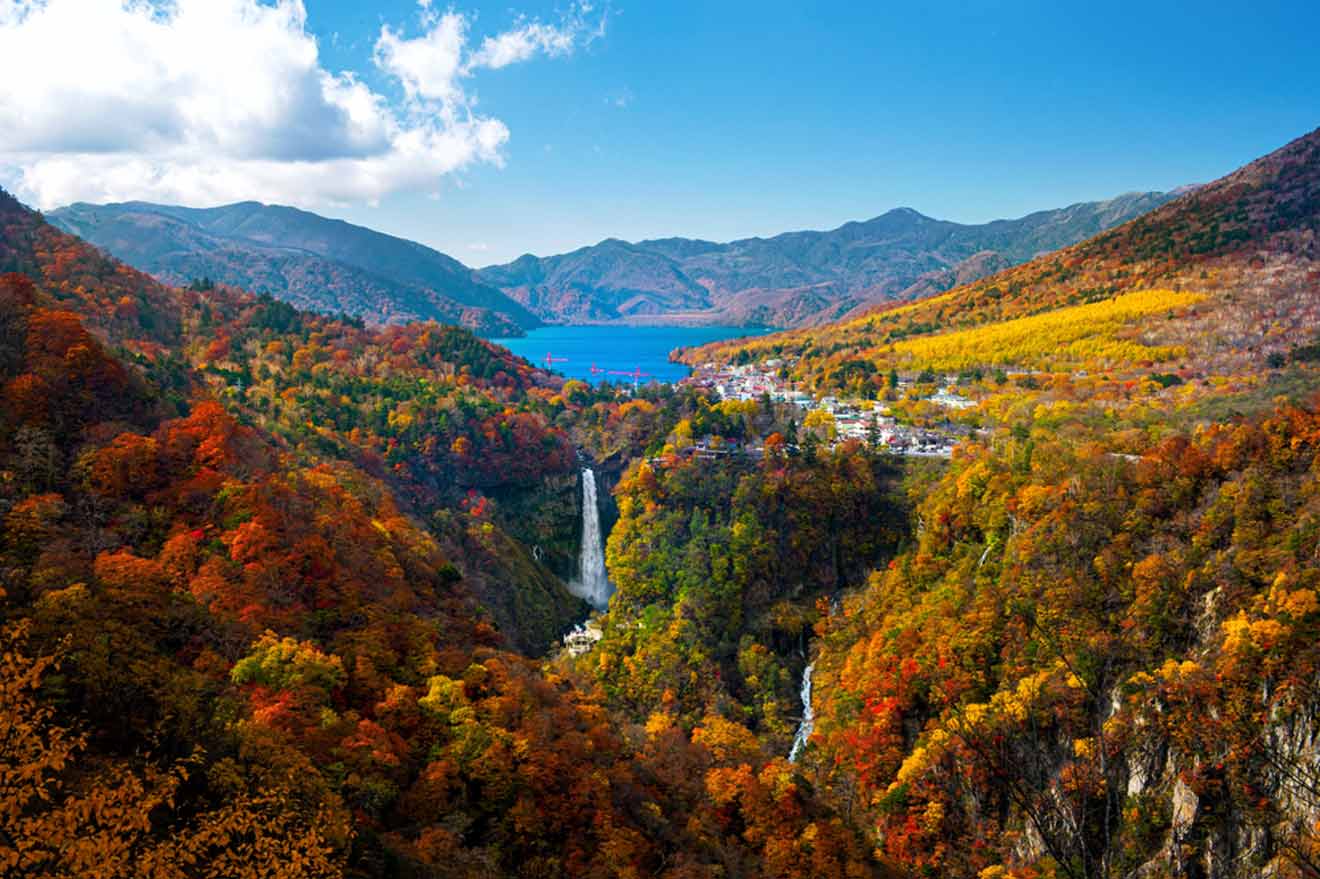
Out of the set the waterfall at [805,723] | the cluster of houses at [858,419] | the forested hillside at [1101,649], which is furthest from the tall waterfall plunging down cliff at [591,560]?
the forested hillside at [1101,649]

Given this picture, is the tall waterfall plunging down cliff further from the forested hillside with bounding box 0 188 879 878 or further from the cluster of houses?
the forested hillside with bounding box 0 188 879 878

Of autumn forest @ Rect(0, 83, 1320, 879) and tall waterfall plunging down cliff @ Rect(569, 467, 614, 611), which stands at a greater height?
autumn forest @ Rect(0, 83, 1320, 879)

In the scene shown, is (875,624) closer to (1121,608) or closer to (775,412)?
(1121,608)

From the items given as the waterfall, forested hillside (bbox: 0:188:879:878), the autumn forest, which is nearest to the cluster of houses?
the autumn forest

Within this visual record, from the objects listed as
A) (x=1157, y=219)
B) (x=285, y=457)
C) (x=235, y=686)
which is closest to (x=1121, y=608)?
(x=235, y=686)

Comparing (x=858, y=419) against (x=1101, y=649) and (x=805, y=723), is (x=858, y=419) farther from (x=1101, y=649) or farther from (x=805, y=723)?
(x=1101, y=649)
